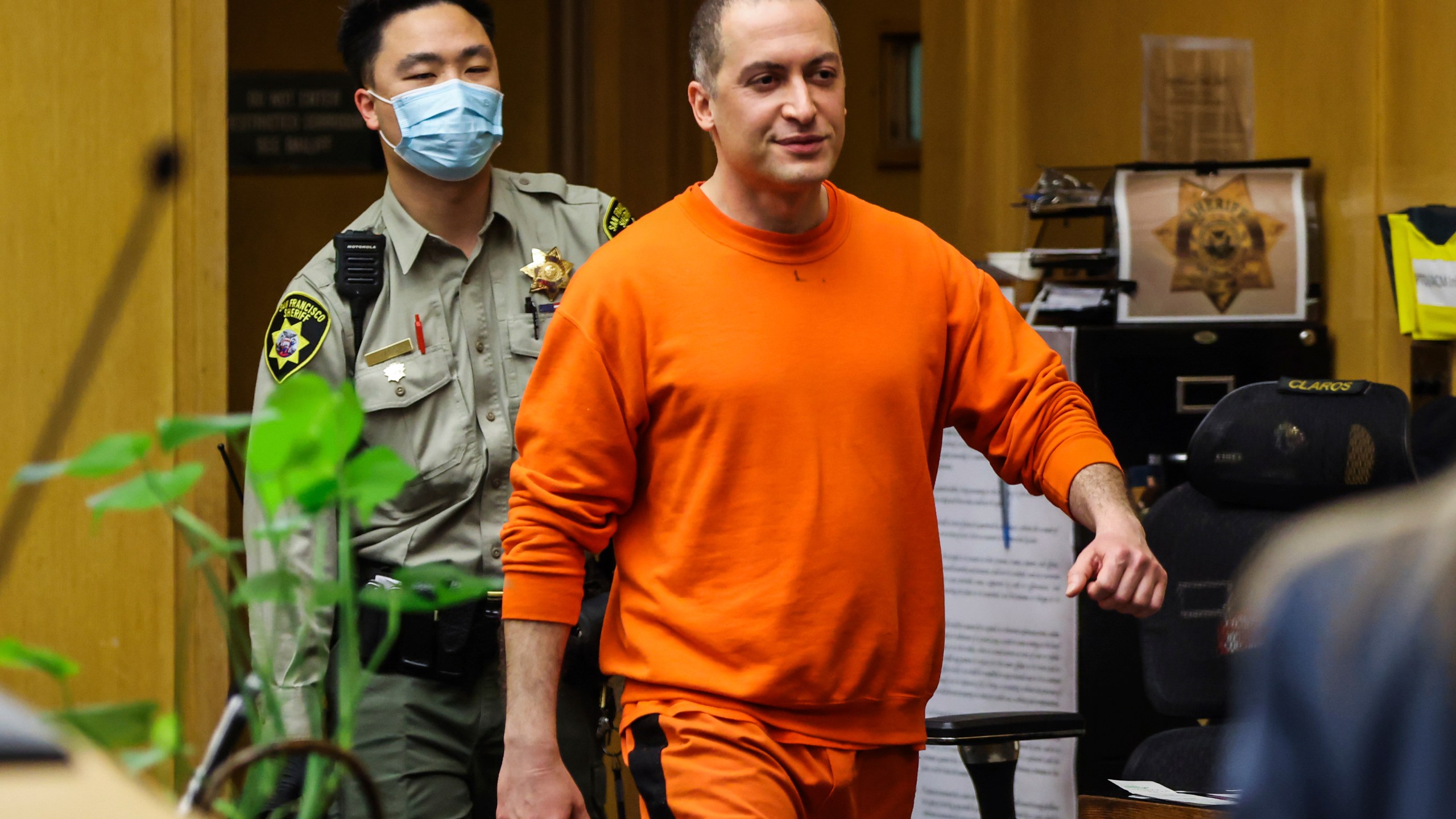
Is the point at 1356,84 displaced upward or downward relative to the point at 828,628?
upward

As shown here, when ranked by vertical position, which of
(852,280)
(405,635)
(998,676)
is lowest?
(998,676)

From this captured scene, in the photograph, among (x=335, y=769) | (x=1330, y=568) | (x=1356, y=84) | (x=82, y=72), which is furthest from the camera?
(x=1356, y=84)

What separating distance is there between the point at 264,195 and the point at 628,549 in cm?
446

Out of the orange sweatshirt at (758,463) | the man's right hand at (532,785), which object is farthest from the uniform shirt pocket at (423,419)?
the man's right hand at (532,785)

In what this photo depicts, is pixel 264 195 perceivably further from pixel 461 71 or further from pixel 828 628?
pixel 828 628

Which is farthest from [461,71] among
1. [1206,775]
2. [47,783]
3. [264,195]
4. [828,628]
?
[264,195]

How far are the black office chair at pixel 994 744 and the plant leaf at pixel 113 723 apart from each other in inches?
64.7

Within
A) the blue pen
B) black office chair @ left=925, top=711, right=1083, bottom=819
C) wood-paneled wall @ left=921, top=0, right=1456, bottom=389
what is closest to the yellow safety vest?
wood-paneled wall @ left=921, top=0, right=1456, bottom=389

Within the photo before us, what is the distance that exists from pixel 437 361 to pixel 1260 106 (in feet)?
7.19

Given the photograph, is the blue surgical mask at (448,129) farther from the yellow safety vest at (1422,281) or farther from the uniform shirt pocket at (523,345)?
the yellow safety vest at (1422,281)

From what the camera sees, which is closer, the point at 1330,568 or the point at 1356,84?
the point at 1330,568

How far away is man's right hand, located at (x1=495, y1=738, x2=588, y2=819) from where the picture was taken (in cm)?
209

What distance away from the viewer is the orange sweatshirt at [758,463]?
203 centimetres

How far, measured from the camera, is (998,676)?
12.1 feet
